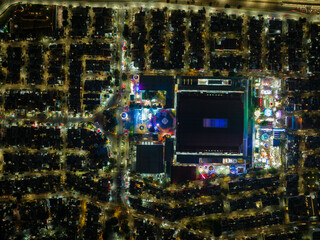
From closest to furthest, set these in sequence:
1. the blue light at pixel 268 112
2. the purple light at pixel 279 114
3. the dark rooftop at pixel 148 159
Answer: the dark rooftop at pixel 148 159
the blue light at pixel 268 112
the purple light at pixel 279 114

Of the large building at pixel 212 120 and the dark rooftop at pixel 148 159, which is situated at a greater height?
the large building at pixel 212 120

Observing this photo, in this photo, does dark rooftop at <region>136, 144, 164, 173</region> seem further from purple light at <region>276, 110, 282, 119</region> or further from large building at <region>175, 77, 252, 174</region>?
purple light at <region>276, 110, 282, 119</region>

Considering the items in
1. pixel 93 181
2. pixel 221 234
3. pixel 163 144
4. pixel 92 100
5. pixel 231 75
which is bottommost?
pixel 221 234

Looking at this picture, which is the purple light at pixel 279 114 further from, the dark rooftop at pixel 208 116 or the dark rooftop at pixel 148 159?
the dark rooftop at pixel 148 159

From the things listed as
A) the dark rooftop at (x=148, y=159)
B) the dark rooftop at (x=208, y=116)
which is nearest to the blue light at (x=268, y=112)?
the dark rooftop at (x=208, y=116)

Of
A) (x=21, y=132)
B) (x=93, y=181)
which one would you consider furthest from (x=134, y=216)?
(x=21, y=132)

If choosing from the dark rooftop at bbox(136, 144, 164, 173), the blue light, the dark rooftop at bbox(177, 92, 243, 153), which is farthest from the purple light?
the dark rooftop at bbox(136, 144, 164, 173)

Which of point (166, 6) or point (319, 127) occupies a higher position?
point (166, 6)

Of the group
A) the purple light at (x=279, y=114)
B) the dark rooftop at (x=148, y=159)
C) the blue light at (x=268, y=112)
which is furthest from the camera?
the purple light at (x=279, y=114)

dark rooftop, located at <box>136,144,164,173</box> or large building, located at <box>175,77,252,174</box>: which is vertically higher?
large building, located at <box>175,77,252,174</box>

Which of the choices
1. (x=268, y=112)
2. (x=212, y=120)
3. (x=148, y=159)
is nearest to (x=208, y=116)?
(x=212, y=120)

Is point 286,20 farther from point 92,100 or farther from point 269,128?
point 92,100
